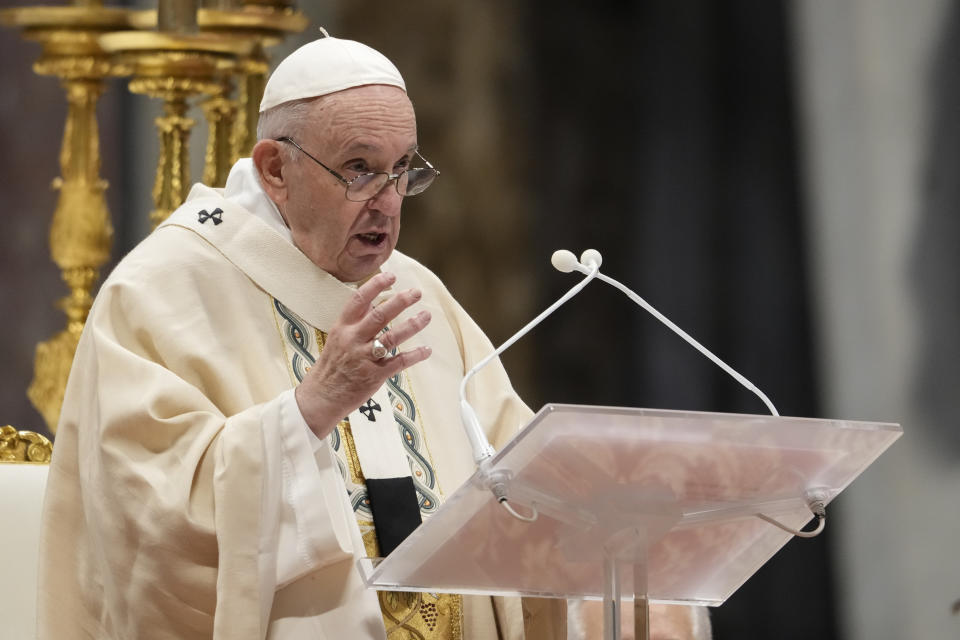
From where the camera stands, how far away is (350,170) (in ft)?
10.7

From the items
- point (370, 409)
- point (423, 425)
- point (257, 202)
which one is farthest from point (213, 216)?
point (423, 425)

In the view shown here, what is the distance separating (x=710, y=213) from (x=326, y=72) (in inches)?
115

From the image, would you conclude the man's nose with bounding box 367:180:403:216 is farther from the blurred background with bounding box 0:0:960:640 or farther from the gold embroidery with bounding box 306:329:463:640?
the blurred background with bounding box 0:0:960:640

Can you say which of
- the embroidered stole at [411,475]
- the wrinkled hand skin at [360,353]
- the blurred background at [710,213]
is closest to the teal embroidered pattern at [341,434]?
the embroidered stole at [411,475]

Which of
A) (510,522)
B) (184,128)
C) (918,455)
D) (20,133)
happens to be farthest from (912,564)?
(20,133)

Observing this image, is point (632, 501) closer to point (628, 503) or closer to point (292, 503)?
point (628, 503)

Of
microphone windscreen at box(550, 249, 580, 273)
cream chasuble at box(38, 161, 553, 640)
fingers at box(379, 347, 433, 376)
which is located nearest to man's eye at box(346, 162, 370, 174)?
cream chasuble at box(38, 161, 553, 640)

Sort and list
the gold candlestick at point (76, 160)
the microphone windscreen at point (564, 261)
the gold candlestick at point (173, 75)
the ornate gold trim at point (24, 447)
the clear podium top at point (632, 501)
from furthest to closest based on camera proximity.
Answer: the gold candlestick at point (76, 160)
the gold candlestick at point (173, 75)
the ornate gold trim at point (24, 447)
the microphone windscreen at point (564, 261)
the clear podium top at point (632, 501)

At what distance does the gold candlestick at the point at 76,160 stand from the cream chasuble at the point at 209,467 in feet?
6.73

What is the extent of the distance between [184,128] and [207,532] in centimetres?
273

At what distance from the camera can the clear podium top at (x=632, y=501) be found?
229 cm

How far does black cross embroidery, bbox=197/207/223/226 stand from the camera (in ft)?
11.1

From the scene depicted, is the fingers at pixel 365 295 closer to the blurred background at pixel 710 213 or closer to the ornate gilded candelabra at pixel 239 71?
the ornate gilded candelabra at pixel 239 71

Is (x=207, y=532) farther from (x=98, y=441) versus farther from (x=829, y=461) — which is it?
(x=829, y=461)
